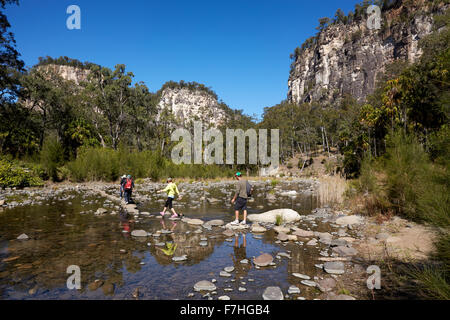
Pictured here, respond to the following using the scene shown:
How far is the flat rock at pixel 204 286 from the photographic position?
15.3 feet

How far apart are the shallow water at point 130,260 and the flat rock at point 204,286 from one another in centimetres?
13

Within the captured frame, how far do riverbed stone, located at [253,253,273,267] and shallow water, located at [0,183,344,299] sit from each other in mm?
181

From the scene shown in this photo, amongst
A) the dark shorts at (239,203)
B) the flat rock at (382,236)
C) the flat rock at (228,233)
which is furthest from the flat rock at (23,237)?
the flat rock at (382,236)

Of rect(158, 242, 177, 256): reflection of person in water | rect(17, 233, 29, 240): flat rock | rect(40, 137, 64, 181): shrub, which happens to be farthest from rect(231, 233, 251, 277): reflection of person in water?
rect(40, 137, 64, 181): shrub

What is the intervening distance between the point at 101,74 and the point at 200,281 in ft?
161

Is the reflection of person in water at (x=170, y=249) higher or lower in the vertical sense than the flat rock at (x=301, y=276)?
lower

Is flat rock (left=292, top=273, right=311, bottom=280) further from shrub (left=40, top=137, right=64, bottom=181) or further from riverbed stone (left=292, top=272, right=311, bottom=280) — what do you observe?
shrub (left=40, top=137, right=64, bottom=181)

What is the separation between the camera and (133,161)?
99.8ft

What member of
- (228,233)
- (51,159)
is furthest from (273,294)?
(51,159)

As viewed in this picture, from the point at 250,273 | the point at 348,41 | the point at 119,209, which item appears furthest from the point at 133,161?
the point at 348,41

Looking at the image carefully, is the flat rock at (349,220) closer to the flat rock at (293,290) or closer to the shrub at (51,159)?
the flat rock at (293,290)

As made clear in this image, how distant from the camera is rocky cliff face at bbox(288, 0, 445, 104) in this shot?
95562 millimetres

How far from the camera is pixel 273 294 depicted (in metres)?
4.29
